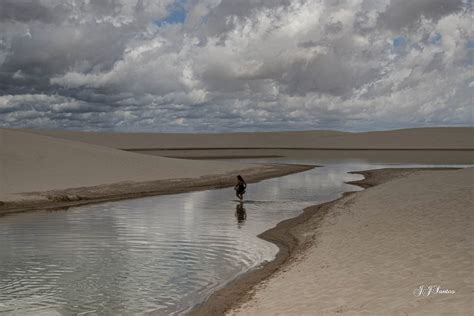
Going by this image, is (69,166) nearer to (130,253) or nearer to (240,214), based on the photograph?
(240,214)

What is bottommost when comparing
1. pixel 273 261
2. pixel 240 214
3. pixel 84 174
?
pixel 273 261

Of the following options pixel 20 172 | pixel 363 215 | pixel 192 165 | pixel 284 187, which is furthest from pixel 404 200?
pixel 192 165

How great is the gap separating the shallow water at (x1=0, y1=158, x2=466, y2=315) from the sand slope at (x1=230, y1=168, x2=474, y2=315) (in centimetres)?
199

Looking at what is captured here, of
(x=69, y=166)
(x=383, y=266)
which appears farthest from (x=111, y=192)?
(x=383, y=266)

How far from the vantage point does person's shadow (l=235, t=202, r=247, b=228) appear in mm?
21922

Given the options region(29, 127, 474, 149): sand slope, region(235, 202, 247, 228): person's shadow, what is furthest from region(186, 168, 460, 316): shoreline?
region(29, 127, 474, 149): sand slope

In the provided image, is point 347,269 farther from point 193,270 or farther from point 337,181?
point 337,181

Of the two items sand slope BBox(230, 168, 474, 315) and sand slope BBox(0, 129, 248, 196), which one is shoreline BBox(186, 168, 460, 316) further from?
sand slope BBox(0, 129, 248, 196)

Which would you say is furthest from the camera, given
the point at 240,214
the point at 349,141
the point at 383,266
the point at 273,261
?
the point at 349,141

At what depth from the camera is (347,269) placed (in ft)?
39.6

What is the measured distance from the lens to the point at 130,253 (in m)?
16.1

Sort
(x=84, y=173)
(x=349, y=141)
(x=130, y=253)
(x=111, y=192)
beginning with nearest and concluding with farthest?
1. (x=130, y=253)
2. (x=111, y=192)
3. (x=84, y=173)
4. (x=349, y=141)

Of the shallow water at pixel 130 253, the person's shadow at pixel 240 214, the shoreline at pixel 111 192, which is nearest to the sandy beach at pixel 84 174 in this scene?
the shoreline at pixel 111 192

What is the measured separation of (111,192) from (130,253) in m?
17.7
